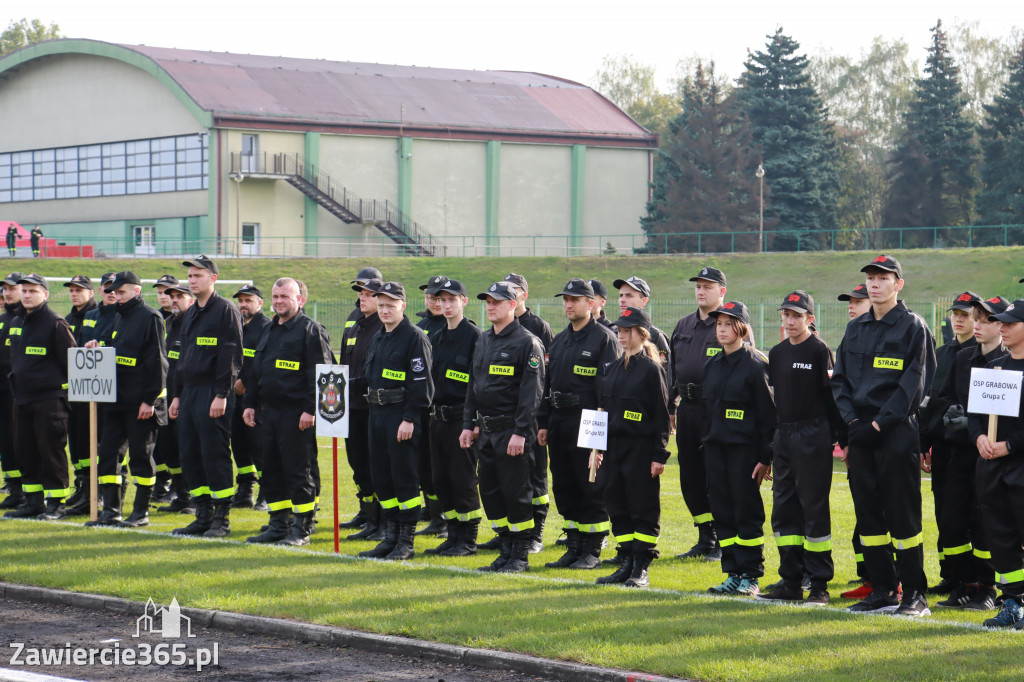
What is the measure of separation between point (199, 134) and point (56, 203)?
1213cm

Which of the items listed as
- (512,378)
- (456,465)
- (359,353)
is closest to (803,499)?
(512,378)

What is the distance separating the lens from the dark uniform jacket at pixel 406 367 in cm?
1148

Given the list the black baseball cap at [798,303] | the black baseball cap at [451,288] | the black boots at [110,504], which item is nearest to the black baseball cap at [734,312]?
the black baseball cap at [798,303]

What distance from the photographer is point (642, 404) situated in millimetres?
10336

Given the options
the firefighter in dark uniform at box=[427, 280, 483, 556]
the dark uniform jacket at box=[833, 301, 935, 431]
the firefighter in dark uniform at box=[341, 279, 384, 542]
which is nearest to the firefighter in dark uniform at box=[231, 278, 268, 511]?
the firefighter in dark uniform at box=[341, 279, 384, 542]

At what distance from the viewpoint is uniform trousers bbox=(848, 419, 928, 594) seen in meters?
8.89

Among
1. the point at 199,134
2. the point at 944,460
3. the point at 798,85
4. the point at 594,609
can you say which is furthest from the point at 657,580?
the point at 798,85

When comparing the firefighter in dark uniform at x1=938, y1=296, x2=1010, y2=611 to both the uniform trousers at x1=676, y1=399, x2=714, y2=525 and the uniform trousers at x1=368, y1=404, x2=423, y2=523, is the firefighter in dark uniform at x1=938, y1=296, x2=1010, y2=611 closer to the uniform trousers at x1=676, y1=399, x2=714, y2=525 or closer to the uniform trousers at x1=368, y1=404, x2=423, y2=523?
the uniform trousers at x1=676, y1=399, x2=714, y2=525

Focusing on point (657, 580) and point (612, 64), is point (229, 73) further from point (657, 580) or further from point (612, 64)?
point (657, 580)

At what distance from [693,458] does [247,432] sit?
5801 millimetres

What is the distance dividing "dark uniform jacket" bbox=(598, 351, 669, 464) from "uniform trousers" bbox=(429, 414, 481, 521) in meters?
1.81

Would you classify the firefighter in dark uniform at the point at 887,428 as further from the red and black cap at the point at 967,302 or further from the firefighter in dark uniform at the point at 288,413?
the firefighter in dark uniform at the point at 288,413

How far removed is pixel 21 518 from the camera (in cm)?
1373

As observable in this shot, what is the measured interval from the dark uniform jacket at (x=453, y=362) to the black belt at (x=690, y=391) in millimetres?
1979
